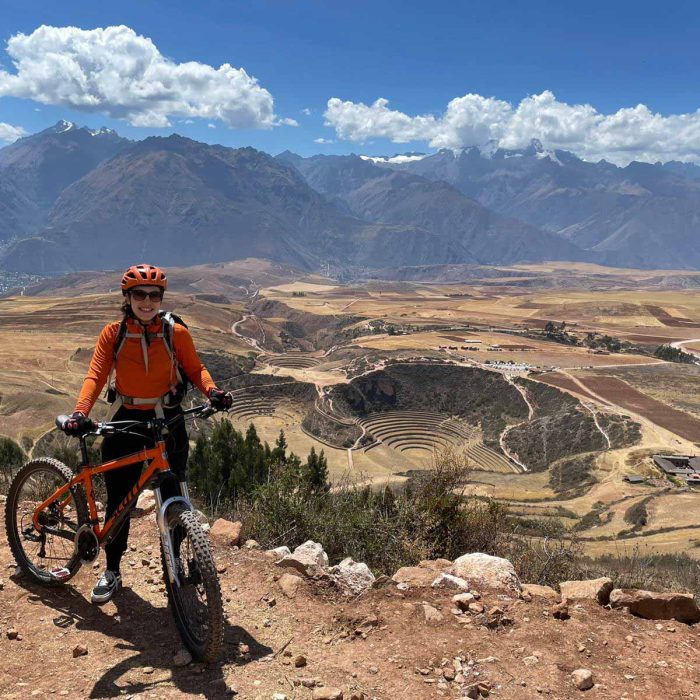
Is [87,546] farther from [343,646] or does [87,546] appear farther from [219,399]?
[343,646]

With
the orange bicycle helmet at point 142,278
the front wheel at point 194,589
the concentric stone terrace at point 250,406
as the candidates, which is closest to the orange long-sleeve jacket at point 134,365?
the orange bicycle helmet at point 142,278

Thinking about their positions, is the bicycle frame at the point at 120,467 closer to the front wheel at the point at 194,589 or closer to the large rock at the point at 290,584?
the front wheel at the point at 194,589

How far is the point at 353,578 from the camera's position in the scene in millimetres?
5793

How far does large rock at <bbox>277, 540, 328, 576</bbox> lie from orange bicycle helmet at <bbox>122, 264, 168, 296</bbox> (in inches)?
135

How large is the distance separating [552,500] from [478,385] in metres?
42.7

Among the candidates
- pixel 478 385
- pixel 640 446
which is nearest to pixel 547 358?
pixel 478 385

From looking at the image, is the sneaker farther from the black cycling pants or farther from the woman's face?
the woman's face

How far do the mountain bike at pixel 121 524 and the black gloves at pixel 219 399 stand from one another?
8cm

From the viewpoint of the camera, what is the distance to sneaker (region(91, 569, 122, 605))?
16.7 ft

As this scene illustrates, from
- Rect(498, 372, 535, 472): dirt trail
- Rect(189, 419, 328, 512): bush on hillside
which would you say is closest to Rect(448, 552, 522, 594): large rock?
Rect(189, 419, 328, 512): bush on hillside

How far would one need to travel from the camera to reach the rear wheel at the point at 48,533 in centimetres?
556

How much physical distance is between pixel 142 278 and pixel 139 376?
958 millimetres

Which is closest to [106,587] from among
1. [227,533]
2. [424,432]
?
[227,533]

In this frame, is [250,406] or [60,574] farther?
[250,406]
